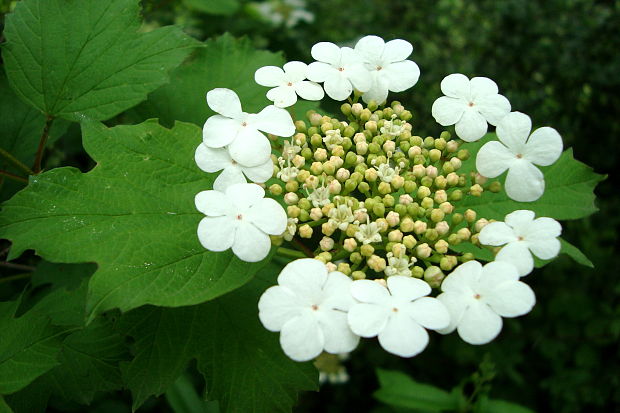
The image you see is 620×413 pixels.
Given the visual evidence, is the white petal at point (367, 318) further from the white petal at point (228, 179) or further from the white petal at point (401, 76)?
the white petal at point (401, 76)

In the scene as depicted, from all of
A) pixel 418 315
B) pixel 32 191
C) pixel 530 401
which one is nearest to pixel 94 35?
pixel 32 191

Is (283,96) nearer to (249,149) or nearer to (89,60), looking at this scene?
(249,149)

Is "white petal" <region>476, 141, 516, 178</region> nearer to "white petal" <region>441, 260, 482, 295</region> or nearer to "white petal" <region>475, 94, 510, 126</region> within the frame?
"white petal" <region>475, 94, 510, 126</region>

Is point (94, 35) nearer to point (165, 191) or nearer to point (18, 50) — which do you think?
point (18, 50)

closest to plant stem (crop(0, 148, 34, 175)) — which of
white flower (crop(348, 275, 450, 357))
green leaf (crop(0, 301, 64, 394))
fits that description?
green leaf (crop(0, 301, 64, 394))

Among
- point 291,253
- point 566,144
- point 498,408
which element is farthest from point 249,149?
point 566,144

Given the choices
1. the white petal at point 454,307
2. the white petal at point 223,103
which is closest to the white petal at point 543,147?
the white petal at point 454,307
